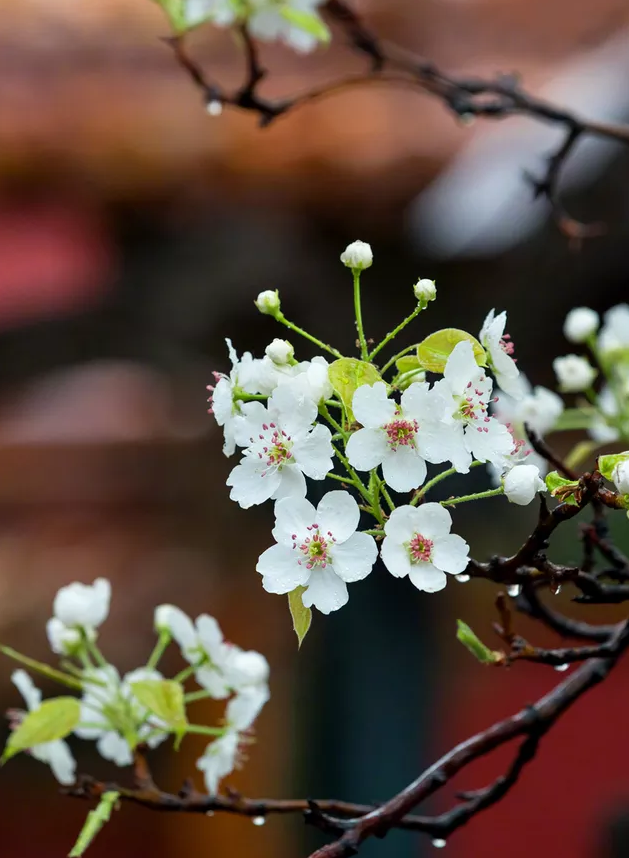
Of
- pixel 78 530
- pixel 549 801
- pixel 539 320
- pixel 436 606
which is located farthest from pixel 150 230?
pixel 549 801

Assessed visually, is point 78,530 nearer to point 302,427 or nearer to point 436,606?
point 436,606

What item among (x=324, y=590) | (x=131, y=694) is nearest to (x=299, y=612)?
(x=324, y=590)

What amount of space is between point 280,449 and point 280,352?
0.04m

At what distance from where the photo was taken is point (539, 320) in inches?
75.4

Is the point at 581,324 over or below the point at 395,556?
over

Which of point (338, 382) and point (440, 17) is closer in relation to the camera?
point (338, 382)

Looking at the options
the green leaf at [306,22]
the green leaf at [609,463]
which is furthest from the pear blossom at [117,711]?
the green leaf at [306,22]

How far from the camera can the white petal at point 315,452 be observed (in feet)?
1.20

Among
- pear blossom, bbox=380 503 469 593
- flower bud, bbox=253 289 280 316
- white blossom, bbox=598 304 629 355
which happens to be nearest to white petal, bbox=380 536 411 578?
pear blossom, bbox=380 503 469 593

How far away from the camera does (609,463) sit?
0.36 meters

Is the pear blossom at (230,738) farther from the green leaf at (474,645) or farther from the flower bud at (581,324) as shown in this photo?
the flower bud at (581,324)

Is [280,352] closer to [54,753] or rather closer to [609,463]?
[609,463]

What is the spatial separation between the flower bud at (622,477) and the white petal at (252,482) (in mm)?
120

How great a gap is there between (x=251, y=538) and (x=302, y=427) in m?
1.98
